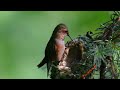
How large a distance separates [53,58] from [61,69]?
162 mm

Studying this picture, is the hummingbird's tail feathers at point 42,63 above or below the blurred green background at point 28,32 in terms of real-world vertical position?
below

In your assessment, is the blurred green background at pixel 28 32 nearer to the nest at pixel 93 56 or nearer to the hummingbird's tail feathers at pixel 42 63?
the hummingbird's tail feathers at pixel 42 63

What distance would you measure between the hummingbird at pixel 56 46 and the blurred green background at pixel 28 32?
8 cm

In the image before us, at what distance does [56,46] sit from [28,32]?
305 mm

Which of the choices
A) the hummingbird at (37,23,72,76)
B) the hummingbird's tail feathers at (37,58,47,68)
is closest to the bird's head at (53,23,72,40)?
the hummingbird at (37,23,72,76)

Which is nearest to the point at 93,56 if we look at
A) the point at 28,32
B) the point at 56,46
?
the point at 56,46

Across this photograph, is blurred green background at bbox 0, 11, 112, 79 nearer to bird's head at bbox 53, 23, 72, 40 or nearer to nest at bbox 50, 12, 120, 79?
bird's head at bbox 53, 23, 72, 40

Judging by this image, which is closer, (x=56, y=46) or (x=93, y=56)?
(x=93, y=56)

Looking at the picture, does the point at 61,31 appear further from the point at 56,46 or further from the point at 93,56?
the point at 93,56

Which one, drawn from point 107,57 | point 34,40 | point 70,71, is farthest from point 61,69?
point 34,40

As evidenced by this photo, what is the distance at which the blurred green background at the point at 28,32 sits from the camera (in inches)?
86.9

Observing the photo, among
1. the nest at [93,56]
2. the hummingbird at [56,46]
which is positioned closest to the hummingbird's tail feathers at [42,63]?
the hummingbird at [56,46]

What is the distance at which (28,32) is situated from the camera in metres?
2.30
